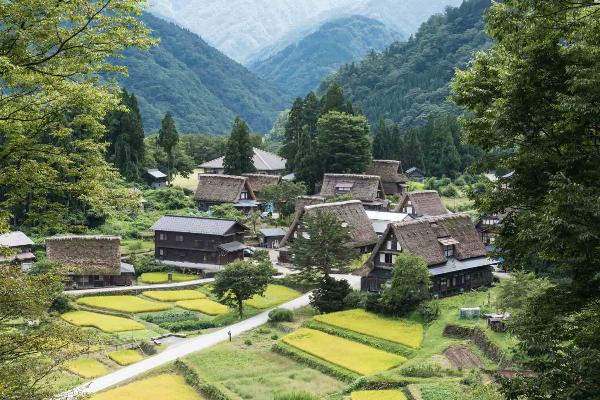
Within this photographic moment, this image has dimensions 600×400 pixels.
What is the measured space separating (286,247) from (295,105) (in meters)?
24.0

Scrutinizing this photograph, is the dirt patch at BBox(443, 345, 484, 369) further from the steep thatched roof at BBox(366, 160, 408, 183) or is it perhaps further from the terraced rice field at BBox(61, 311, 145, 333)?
the steep thatched roof at BBox(366, 160, 408, 183)

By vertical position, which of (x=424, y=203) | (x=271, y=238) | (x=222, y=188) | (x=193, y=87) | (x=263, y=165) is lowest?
(x=271, y=238)

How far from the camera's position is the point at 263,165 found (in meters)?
71.1

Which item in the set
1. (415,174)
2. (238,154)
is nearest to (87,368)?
(238,154)

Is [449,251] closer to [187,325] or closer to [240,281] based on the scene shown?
[240,281]

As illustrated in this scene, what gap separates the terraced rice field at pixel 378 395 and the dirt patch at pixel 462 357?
365 cm

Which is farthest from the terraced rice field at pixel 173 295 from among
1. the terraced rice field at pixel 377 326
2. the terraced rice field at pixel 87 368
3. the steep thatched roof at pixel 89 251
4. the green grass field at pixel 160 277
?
the terraced rice field at pixel 87 368

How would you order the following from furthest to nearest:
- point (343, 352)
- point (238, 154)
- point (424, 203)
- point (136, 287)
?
point (238, 154), point (424, 203), point (136, 287), point (343, 352)

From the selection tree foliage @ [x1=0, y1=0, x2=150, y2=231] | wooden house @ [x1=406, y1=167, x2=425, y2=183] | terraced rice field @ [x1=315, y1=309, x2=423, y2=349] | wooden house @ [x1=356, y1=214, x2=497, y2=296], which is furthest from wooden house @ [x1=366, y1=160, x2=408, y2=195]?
tree foliage @ [x1=0, y1=0, x2=150, y2=231]

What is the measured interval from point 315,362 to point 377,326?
16.8ft

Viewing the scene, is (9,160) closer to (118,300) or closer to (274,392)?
(274,392)

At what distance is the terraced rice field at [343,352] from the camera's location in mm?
28000

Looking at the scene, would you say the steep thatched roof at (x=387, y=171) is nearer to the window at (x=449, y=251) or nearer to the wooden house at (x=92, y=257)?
the window at (x=449, y=251)

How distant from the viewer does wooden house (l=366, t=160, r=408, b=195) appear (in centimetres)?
6550
